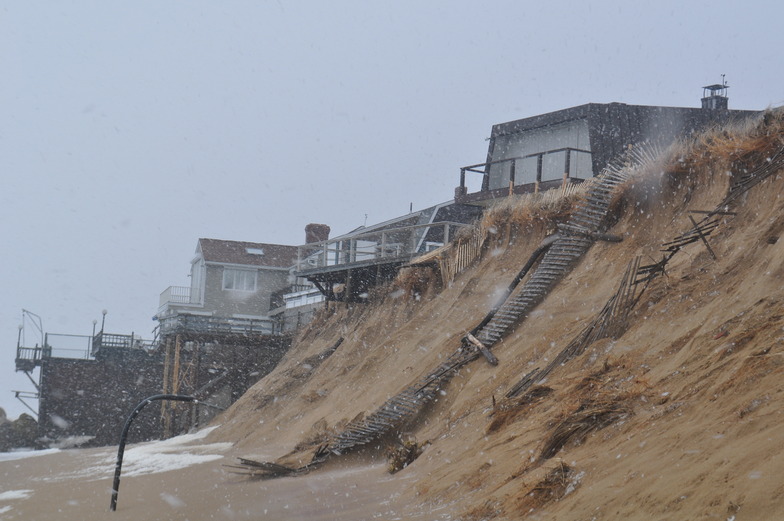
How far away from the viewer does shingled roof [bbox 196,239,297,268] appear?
149 feet

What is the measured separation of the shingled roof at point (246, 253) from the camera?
149 ft

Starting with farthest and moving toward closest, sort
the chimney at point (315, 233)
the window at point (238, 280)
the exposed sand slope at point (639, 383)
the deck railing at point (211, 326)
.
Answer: the window at point (238, 280) < the chimney at point (315, 233) < the deck railing at point (211, 326) < the exposed sand slope at point (639, 383)

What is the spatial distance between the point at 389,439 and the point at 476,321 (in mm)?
3825

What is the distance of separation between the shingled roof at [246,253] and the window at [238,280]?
52 centimetres

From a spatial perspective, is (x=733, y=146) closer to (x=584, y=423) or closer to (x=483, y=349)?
(x=483, y=349)

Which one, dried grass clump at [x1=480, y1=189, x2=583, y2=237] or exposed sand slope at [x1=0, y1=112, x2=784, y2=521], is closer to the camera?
exposed sand slope at [x1=0, y1=112, x2=784, y2=521]

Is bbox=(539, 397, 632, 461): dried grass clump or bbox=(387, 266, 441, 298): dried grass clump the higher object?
bbox=(387, 266, 441, 298): dried grass clump

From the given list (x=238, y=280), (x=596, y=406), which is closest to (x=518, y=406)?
(x=596, y=406)

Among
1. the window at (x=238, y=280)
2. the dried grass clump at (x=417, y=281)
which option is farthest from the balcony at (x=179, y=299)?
the dried grass clump at (x=417, y=281)

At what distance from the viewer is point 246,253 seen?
46.6m

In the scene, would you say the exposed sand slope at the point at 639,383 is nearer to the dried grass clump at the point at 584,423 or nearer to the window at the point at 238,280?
the dried grass clump at the point at 584,423

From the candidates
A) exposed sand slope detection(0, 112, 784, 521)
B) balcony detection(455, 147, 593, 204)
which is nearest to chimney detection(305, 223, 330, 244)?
balcony detection(455, 147, 593, 204)

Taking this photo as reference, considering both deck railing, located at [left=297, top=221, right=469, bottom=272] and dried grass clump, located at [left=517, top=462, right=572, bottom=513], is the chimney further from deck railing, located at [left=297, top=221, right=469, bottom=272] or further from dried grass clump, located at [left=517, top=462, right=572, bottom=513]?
dried grass clump, located at [left=517, top=462, right=572, bottom=513]

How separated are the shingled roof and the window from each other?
517mm
